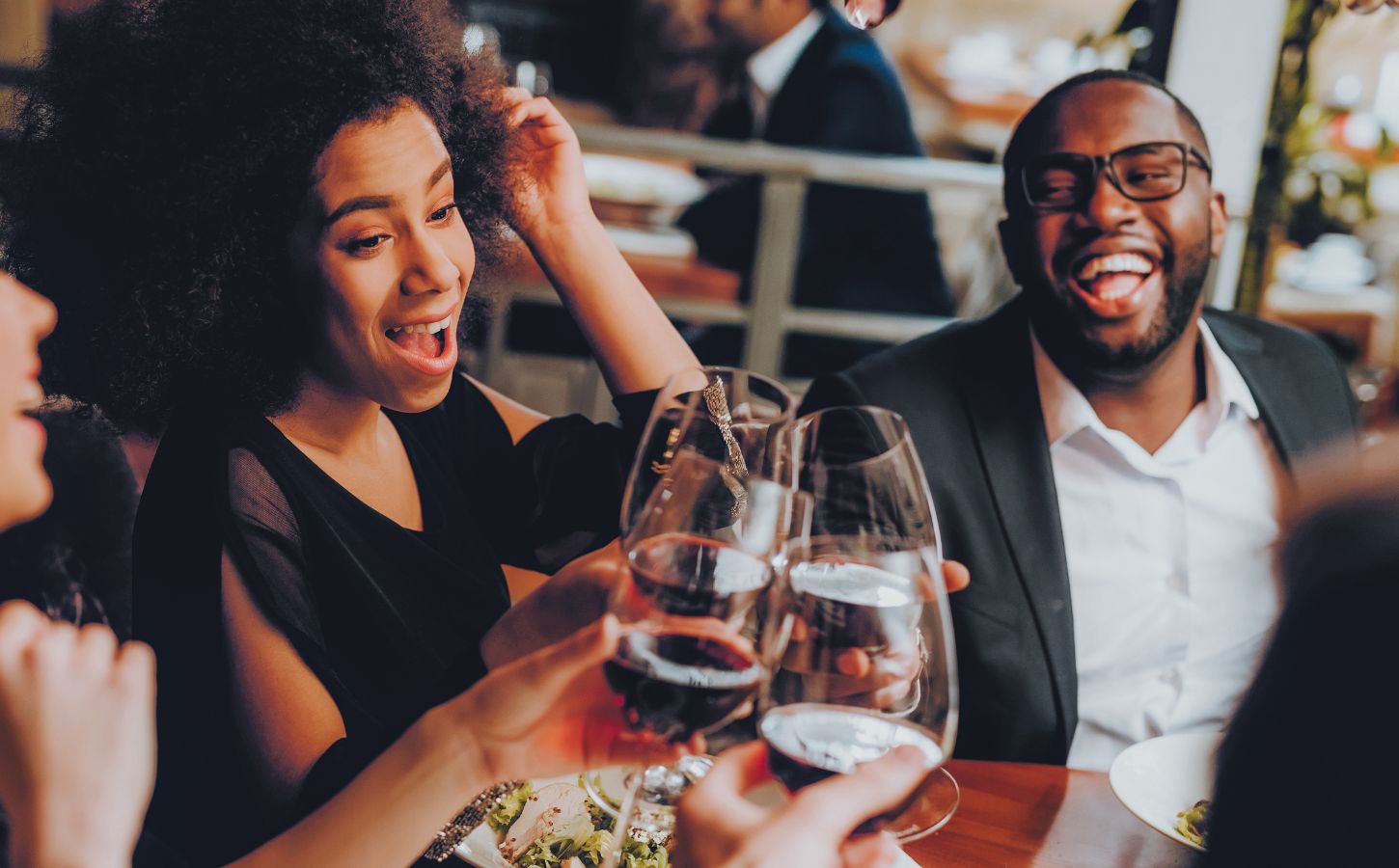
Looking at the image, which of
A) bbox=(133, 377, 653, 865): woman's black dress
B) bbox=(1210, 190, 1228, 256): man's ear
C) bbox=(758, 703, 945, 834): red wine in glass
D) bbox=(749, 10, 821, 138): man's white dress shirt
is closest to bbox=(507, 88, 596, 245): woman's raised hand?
bbox=(133, 377, 653, 865): woman's black dress

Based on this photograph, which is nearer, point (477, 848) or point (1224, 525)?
point (477, 848)

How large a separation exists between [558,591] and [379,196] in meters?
0.45

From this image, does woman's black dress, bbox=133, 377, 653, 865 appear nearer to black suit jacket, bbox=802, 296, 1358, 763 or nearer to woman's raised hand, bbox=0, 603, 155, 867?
woman's raised hand, bbox=0, 603, 155, 867

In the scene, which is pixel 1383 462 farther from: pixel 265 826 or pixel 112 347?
pixel 112 347

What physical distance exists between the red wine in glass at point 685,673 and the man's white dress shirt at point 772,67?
2.89 metres

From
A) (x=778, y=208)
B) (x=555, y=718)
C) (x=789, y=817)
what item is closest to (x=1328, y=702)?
(x=789, y=817)

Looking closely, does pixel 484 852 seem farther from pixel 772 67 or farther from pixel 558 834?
pixel 772 67

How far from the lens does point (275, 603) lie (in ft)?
3.80

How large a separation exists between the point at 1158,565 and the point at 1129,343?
34cm

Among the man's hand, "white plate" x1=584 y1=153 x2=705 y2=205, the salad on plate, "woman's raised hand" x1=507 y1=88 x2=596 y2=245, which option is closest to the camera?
the man's hand

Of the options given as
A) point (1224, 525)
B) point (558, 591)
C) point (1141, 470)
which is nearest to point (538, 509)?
point (558, 591)

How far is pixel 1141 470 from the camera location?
1.84 m

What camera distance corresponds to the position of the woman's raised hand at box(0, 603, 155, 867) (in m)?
0.67

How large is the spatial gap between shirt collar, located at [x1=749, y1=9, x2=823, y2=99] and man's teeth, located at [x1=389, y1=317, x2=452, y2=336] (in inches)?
99.1
